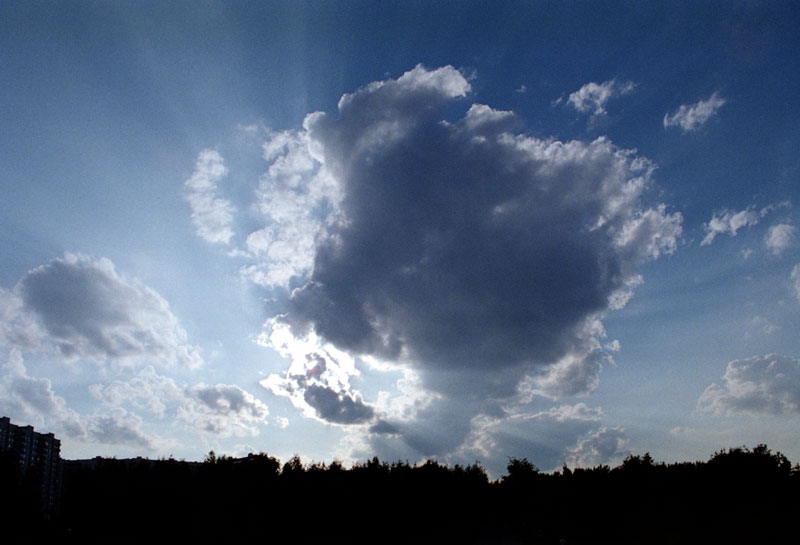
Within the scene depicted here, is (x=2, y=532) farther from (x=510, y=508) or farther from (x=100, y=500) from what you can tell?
(x=510, y=508)

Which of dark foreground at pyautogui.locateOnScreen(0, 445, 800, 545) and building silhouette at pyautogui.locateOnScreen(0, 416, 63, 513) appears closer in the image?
dark foreground at pyautogui.locateOnScreen(0, 445, 800, 545)

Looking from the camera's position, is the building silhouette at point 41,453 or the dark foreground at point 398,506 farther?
the building silhouette at point 41,453

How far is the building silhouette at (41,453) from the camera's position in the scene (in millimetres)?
86000

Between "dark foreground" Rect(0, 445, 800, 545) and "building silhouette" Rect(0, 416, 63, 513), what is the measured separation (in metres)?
49.6

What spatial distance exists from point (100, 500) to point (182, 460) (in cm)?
888

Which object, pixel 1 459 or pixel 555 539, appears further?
pixel 555 539

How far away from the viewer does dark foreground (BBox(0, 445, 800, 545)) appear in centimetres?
4150

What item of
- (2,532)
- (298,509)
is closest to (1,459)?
(2,532)

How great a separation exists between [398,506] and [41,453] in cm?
8881

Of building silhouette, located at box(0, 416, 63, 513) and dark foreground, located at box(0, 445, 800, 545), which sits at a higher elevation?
building silhouette, located at box(0, 416, 63, 513)

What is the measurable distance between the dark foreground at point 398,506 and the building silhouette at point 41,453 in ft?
163

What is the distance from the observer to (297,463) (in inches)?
2179

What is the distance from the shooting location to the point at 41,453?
325 ft

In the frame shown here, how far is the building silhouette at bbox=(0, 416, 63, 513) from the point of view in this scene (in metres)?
86.0
